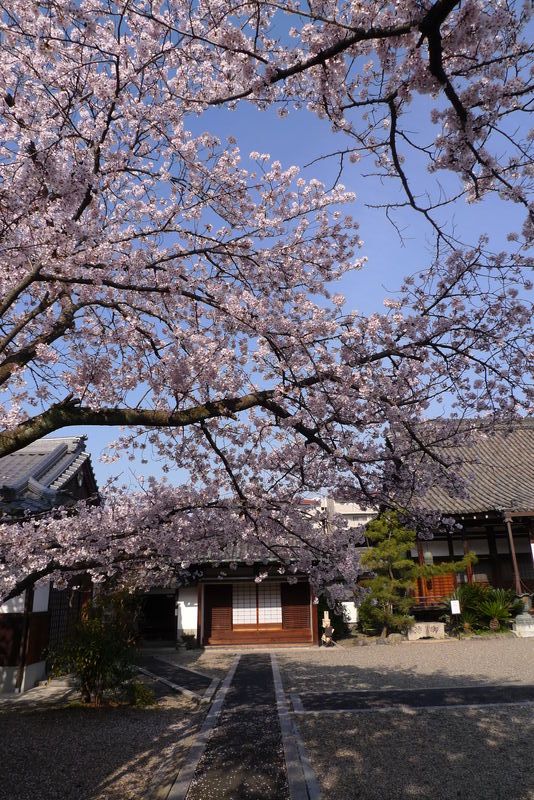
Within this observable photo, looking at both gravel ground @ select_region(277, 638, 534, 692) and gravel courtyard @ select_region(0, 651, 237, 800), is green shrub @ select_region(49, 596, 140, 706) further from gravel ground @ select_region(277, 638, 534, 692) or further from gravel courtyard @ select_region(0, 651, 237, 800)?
gravel ground @ select_region(277, 638, 534, 692)

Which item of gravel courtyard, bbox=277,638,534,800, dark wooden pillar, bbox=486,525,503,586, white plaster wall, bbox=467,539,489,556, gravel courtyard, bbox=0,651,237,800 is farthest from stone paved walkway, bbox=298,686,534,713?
white plaster wall, bbox=467,539,489,556

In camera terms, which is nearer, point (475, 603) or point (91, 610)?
A: point (91, 610)

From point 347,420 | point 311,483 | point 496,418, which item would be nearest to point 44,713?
point 311,483

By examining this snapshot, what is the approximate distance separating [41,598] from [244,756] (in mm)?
7989

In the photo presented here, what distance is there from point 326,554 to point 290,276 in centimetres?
356

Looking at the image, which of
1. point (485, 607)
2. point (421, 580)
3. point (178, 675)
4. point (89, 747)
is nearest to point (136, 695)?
point (89, 747)

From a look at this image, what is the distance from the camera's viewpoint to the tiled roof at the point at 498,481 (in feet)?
65.2

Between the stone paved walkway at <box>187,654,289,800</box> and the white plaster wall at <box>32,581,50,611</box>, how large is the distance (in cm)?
495

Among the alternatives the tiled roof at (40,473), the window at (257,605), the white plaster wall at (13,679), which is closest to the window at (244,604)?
the window at (257,605)

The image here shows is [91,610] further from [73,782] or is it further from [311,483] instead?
[311,483]

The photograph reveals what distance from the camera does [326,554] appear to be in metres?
7.13

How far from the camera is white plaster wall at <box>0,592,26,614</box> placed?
38.3 feet

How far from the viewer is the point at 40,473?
45.4 ft

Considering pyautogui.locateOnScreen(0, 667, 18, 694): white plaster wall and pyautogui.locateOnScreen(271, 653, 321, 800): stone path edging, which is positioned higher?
pyautogui.locateOnScreen(0, 667, 18, 694): white plaster wall
